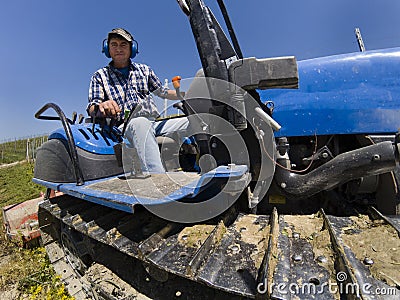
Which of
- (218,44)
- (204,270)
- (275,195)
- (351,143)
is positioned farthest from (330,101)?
(204,270)

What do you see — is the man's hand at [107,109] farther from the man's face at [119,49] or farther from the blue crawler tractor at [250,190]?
the man's face at [119,49]

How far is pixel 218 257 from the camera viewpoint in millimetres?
1213

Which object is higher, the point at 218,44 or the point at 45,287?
the point at 218,44

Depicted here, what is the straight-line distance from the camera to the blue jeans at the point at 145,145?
6.84 feet

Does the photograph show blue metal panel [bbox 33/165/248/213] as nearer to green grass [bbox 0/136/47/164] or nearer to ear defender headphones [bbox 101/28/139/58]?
ear defender headphones [bbox 101/28/139/58]

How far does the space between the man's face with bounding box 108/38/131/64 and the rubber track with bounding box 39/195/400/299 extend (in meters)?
1.56

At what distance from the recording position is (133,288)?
→ 1705 millimetres

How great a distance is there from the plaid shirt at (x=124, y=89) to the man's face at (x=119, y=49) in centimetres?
11

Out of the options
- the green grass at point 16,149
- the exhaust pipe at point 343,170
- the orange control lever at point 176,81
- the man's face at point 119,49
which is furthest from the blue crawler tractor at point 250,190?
the green grass at point 16,149

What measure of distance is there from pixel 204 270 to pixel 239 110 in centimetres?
85

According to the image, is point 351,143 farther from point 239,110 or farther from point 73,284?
point 73,284

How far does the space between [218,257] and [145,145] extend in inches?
45.5

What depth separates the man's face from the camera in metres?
2.67

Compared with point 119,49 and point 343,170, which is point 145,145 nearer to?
point 119,49
